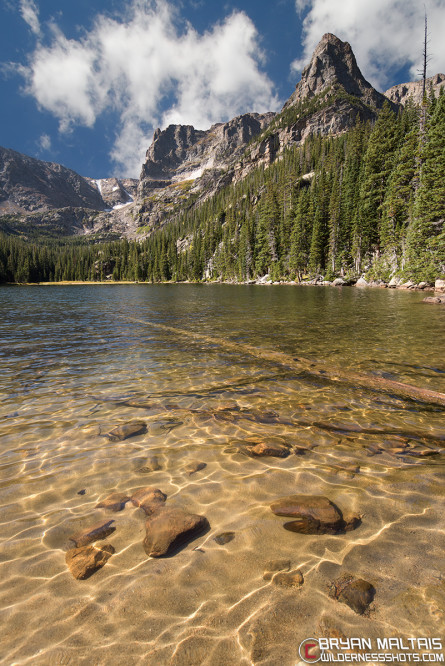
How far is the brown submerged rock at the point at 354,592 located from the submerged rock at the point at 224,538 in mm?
1044

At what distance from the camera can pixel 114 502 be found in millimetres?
3654

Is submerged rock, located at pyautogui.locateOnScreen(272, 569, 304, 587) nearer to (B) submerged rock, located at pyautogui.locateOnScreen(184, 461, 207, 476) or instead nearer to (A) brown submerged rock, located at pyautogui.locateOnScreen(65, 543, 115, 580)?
(A) brown submerged rock, located at pyautogui.locateOnScreen(65, 543, 115, 580)

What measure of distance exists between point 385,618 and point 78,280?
179367 mm

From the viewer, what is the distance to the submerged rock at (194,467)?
170 inches

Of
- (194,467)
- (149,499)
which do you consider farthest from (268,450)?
(149,499)

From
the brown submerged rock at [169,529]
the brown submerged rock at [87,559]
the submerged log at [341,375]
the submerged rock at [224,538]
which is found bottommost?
the brown submerged rock at [87,559]

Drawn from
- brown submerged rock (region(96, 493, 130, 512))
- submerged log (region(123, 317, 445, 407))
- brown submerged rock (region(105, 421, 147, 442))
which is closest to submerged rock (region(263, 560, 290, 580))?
brown submerged rock (region(96, 493, 130, 512))

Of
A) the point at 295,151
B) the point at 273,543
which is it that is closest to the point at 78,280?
the point at 295,151

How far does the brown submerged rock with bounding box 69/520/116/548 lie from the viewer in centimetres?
309

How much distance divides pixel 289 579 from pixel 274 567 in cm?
18

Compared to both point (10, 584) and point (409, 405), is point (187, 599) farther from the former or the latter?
point (409, 405)

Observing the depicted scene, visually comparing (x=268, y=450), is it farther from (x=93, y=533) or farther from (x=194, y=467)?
(x=93, y=533)

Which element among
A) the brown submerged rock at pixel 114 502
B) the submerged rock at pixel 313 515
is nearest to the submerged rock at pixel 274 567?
the submerged rock at pixel 313 515

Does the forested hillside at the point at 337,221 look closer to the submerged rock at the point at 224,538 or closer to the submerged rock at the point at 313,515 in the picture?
the submerged rock at the point at 313,515
